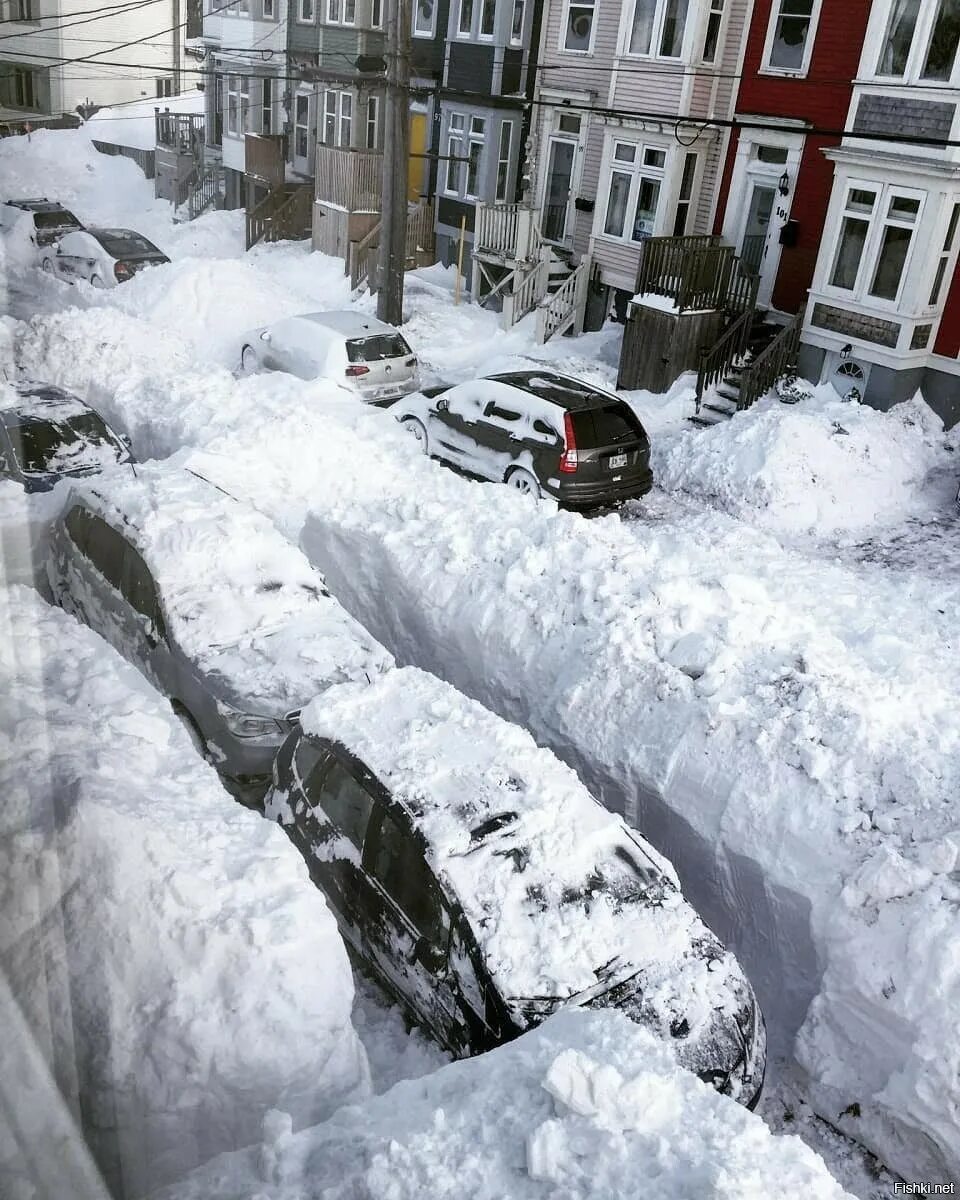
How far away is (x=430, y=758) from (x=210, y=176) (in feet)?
80.1

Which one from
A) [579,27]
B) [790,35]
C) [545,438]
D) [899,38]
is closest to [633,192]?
[790,35]

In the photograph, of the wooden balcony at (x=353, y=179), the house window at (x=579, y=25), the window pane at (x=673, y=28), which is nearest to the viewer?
the window pane at (x=673, y=28)

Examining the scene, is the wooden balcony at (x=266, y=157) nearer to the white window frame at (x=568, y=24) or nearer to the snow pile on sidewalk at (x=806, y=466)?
the white window frame at (x=568, y=24)

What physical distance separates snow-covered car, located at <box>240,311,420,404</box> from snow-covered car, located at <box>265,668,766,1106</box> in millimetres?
9599

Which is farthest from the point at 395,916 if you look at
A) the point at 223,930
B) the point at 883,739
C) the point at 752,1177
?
the point at 883,739

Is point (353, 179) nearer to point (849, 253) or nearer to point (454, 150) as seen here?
point (454, 150)

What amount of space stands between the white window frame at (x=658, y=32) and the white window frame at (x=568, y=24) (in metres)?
1.32

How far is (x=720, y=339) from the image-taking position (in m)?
15.8

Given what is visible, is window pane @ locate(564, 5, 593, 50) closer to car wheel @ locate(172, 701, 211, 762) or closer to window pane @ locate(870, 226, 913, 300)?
window pane @ locate(870, 226, 913, 300)

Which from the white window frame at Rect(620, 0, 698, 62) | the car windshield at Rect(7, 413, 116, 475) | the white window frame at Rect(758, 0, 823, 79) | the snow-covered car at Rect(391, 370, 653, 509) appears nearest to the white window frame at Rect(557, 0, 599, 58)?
the white window frame at Rect(620, 0, 698, 62)

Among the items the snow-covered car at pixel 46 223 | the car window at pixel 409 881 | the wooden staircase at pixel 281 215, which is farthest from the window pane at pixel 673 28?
the car window at pixel 409 881

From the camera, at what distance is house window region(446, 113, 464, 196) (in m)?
23.4

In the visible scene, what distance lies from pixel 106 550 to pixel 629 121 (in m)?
15.2

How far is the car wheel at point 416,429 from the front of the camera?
13.2 m
